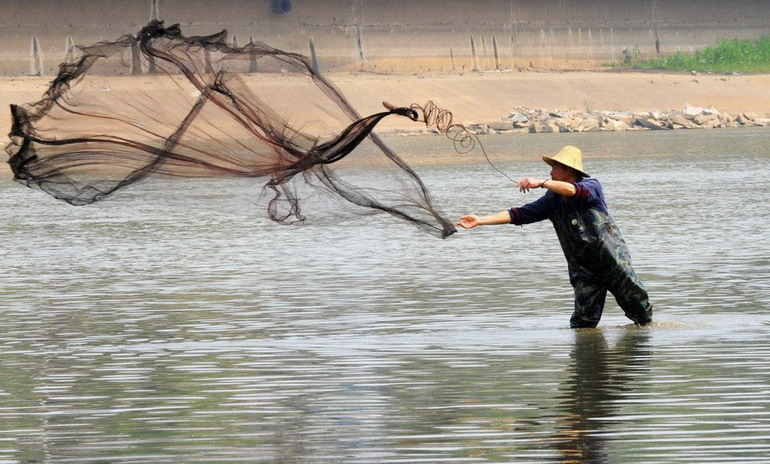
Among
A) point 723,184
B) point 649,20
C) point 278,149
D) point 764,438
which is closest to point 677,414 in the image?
point 764,438

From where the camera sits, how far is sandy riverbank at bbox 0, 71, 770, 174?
6203 centimetres

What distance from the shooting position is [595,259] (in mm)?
13078

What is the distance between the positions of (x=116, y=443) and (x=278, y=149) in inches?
170

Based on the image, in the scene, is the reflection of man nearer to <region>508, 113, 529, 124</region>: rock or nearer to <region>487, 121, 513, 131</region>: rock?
<region>487, 121, 513, 131</region>: rock

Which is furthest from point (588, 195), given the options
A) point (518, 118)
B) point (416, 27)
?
point (416, 27)

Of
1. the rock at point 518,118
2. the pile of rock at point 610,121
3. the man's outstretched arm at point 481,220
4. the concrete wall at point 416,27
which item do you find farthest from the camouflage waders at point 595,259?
the rock at point 518,118

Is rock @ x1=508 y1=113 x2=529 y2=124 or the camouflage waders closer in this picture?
the camouflage waders

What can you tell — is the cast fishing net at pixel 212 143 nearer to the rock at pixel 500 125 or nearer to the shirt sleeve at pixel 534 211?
the shirt sleeve at pixel 534 211

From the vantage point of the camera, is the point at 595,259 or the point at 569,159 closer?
the point at 569,159

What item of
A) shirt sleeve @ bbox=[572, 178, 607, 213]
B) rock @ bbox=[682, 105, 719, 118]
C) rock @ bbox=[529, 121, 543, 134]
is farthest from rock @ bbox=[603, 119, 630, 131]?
shirt sleeve @ bbox=[572, 178, 607, 213]

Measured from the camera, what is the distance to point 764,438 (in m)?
9.08

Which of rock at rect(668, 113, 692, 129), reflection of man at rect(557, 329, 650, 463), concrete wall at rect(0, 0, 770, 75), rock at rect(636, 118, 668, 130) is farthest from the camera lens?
rock at rect(668, 113, 692, 129)

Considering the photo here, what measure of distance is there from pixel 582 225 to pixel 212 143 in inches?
111

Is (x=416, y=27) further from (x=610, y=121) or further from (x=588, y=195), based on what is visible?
(x=588, y=195)
